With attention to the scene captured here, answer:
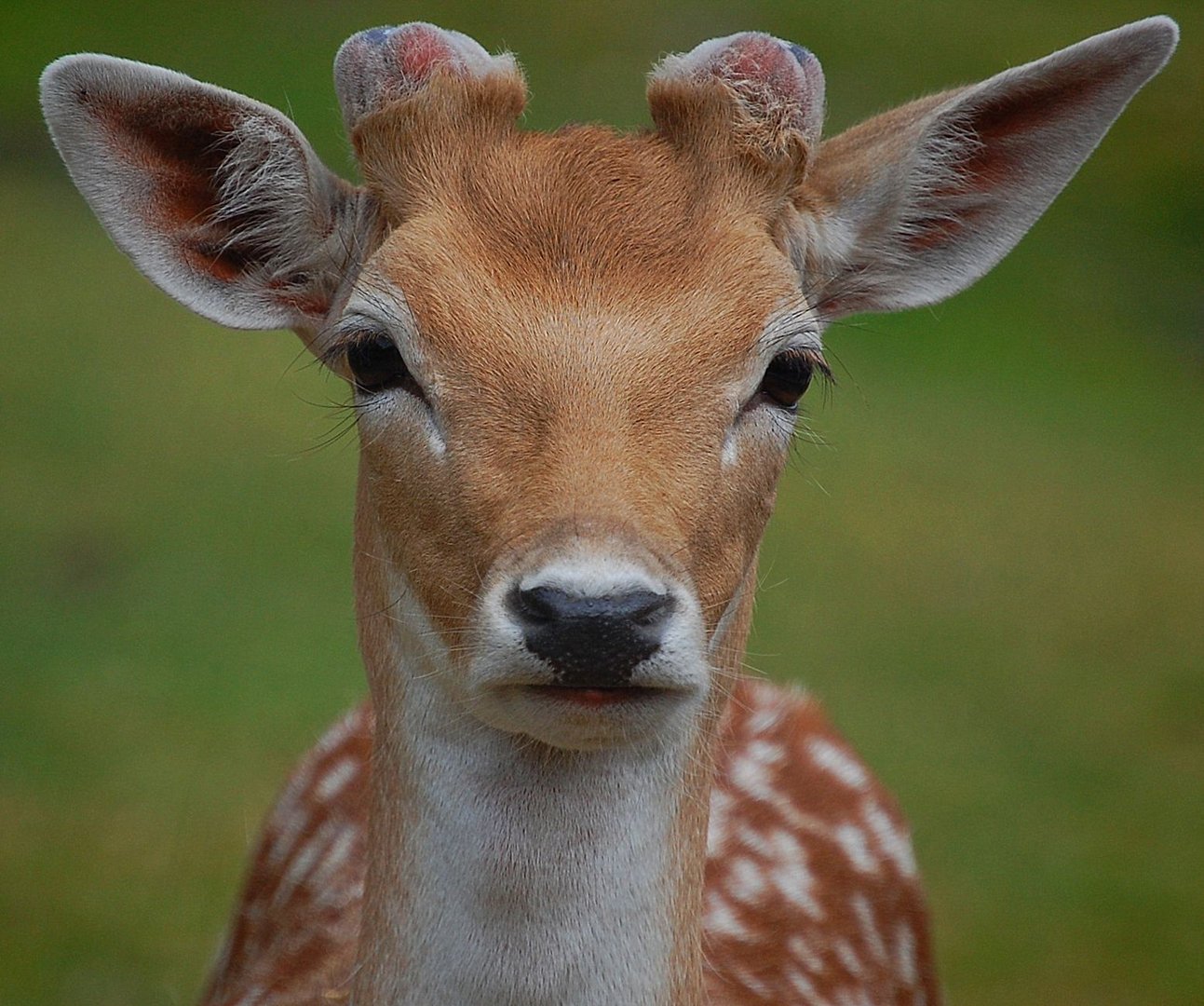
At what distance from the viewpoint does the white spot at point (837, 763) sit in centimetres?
474

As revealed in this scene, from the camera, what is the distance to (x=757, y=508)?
2994 mm

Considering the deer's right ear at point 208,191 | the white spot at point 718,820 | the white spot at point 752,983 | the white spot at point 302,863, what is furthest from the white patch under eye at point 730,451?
the white spot at point 302,863

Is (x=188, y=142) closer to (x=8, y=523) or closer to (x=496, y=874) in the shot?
(x=496, y=874)

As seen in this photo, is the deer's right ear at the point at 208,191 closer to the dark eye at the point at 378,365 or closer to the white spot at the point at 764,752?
the dark eye at the point at 378,365

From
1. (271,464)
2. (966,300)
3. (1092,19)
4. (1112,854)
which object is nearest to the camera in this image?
(1112,854)

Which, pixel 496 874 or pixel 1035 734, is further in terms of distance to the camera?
pixel 1035 734

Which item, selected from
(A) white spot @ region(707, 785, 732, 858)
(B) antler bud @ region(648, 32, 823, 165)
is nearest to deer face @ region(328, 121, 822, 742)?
(B) antler bud @ region(648, 32, 823, 165)

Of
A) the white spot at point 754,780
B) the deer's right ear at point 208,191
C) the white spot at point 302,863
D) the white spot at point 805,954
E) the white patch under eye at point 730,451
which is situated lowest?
the white spot at point 302,863

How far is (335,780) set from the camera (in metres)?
4.52

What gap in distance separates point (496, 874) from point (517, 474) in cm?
68

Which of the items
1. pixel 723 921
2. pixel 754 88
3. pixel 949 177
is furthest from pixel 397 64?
pixel 723 921

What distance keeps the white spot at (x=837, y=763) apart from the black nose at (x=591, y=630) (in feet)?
7.74

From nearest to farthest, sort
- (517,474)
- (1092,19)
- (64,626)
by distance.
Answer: (517,474) < (64,626) < (1092,19)

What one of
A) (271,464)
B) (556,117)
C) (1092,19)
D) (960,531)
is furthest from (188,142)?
(1092,19)
